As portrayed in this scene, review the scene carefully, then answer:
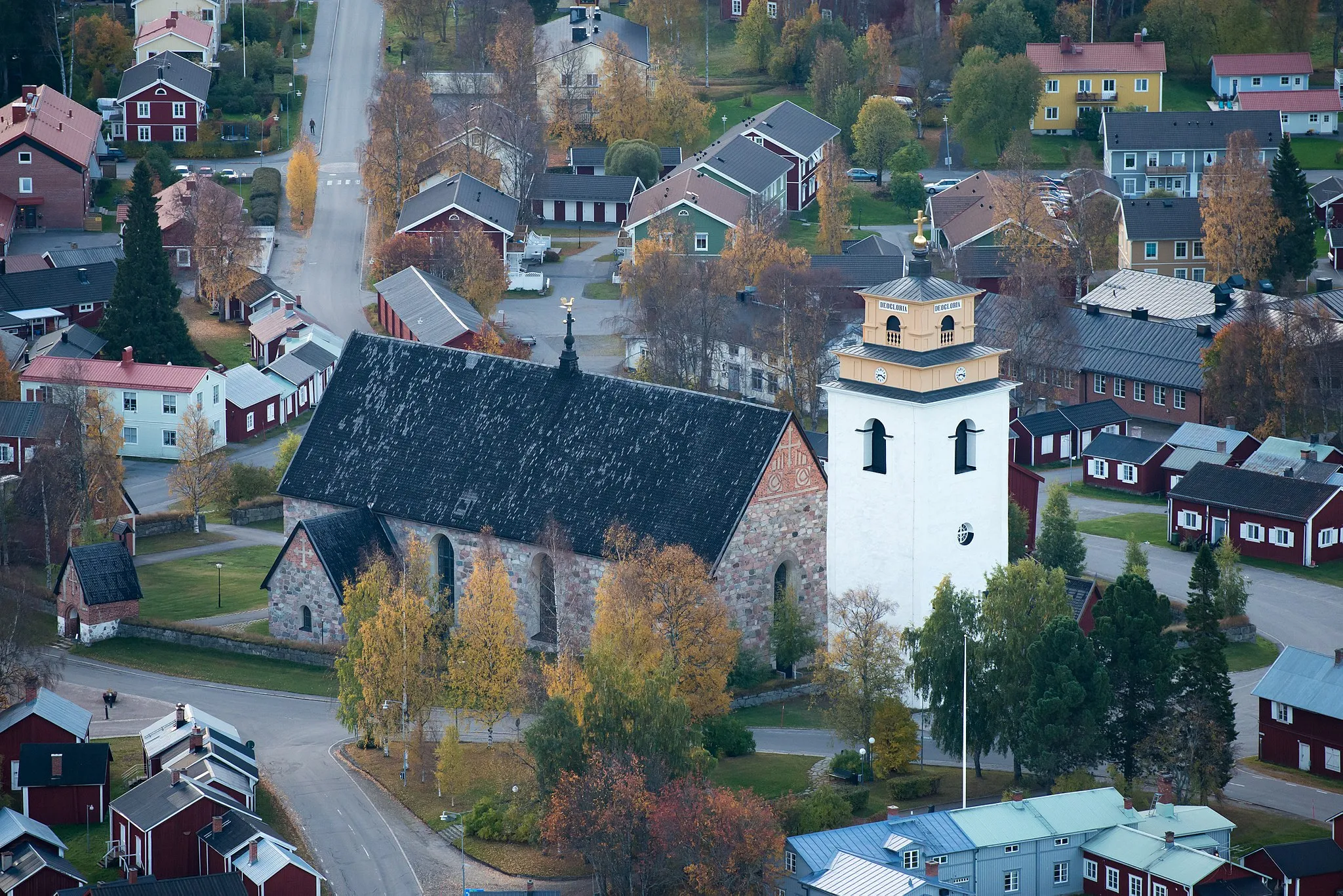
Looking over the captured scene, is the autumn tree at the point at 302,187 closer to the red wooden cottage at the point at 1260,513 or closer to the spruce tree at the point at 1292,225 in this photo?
the spruce tree at the point at 1292,225

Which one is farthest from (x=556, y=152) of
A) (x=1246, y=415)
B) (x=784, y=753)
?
(x=784, y=753)

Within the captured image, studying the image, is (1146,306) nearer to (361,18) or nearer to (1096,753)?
(1096,753)

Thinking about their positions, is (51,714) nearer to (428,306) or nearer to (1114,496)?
(1114,496)

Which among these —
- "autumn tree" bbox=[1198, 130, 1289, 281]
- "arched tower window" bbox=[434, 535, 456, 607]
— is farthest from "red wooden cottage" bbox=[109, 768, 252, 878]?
"autumn tree" bbox=[1198, 130, 1289, 281]

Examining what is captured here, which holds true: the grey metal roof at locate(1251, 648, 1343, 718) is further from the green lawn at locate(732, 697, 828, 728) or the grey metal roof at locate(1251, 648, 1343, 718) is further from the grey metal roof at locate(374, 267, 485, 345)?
the grey metal roof at locate(374, 267, 485, 345)

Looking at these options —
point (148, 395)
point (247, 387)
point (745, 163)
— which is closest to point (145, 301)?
point (247, 387)

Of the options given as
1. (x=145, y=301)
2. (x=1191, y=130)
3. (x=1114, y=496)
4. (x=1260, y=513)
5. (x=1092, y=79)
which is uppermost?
(x=1092, y=79)
